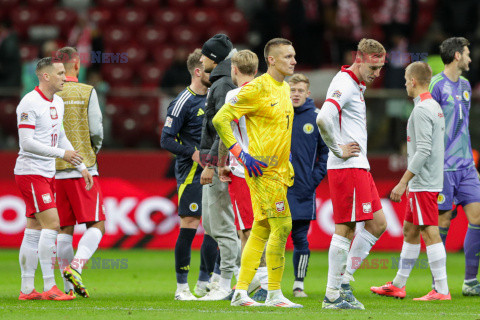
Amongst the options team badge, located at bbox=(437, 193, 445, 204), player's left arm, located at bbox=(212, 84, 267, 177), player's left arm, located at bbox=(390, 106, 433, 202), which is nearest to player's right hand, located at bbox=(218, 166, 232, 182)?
player's left arm, located at bbox=(212, 84, 267, 177)

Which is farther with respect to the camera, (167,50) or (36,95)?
(167,50)

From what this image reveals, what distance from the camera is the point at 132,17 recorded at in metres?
19.3

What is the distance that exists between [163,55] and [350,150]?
1171 cm

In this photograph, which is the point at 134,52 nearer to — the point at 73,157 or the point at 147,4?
the point at 147,4

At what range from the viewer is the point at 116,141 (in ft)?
48.9

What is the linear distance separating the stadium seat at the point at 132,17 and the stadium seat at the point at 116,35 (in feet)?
0.52

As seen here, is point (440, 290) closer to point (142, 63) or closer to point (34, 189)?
point (34, 189)

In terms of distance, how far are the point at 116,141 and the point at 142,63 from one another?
407 centimetres

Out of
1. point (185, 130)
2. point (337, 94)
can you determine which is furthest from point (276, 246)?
point (185, 130)

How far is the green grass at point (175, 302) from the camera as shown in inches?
275

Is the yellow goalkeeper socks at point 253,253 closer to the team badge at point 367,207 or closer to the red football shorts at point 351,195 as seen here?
the red football shorts at point 351,195

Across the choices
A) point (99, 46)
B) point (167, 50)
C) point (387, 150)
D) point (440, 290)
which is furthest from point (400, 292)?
point (167, 50)

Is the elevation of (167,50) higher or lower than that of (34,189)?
higher

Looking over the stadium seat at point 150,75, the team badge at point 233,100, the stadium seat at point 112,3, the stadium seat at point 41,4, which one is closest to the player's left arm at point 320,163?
the team badge at point 233,100
